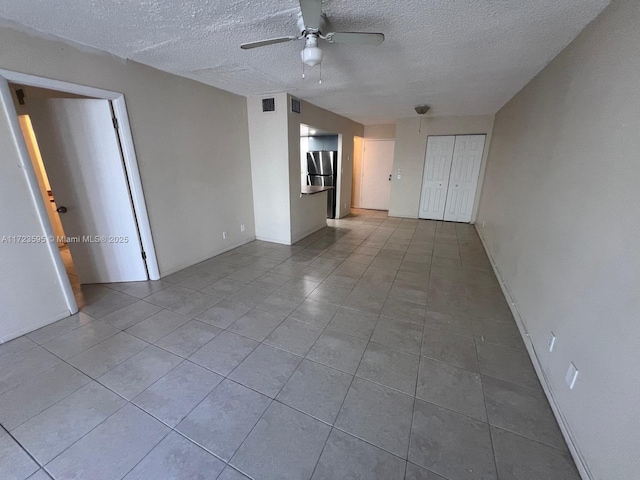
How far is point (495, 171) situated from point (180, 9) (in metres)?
4.79

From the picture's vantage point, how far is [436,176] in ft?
19.8

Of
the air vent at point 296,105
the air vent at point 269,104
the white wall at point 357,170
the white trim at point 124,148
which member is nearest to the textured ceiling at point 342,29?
the white trim at point 124,148

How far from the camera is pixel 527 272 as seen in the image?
2.27 metres

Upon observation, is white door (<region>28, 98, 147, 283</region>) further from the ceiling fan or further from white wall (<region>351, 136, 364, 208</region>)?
white wall (<region>351, 136, 364, 208</region>)

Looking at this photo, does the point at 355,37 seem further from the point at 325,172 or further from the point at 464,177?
the point at 464,177

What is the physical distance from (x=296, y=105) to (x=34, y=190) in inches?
128

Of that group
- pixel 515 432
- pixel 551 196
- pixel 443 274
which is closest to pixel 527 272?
pixel 551 196

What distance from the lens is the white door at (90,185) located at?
253cm

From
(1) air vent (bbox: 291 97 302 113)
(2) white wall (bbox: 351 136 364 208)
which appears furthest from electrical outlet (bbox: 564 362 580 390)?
(2) white wall (bbox: 351 136 364 208)

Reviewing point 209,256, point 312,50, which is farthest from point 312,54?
point 209,256

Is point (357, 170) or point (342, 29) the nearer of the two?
point (342, 29)

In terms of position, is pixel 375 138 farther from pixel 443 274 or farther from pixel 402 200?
pixel 443 274

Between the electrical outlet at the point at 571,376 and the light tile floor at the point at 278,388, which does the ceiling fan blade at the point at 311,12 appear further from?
the electrical outlet at the point at 571,376

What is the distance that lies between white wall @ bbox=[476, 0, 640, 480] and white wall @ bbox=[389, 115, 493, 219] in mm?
3305
